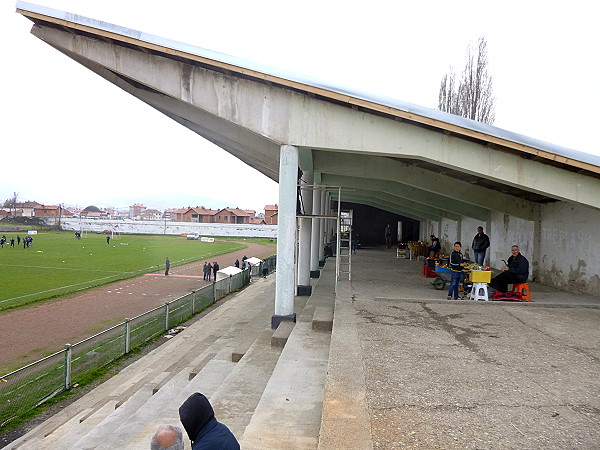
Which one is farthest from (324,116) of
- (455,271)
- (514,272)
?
(514,272)

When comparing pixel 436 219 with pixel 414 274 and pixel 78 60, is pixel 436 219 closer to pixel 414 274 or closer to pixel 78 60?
pixel 414 274

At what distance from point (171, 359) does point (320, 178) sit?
8.94 meters

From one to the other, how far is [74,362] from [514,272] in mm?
11016

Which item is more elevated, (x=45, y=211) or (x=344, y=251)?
(x=45, y=211)

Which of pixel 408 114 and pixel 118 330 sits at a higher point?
pixel 408 114

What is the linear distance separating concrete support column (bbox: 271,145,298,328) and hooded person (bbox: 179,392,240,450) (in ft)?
21.7

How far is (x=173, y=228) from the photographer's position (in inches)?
4173

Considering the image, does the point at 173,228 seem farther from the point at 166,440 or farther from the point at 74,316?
the point at 166,440

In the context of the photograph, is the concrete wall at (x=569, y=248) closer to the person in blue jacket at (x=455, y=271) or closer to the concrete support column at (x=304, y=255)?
the person in blue jacket at (x=455, y=271)

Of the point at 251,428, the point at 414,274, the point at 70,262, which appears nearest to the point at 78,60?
the point at 251,428

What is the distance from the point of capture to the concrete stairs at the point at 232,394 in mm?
4828

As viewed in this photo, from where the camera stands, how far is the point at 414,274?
1630cm

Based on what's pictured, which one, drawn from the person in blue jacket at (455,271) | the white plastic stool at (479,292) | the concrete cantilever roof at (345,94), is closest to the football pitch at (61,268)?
the concrete cantilever roof at (345,94)

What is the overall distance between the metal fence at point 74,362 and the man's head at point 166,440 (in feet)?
27.3
